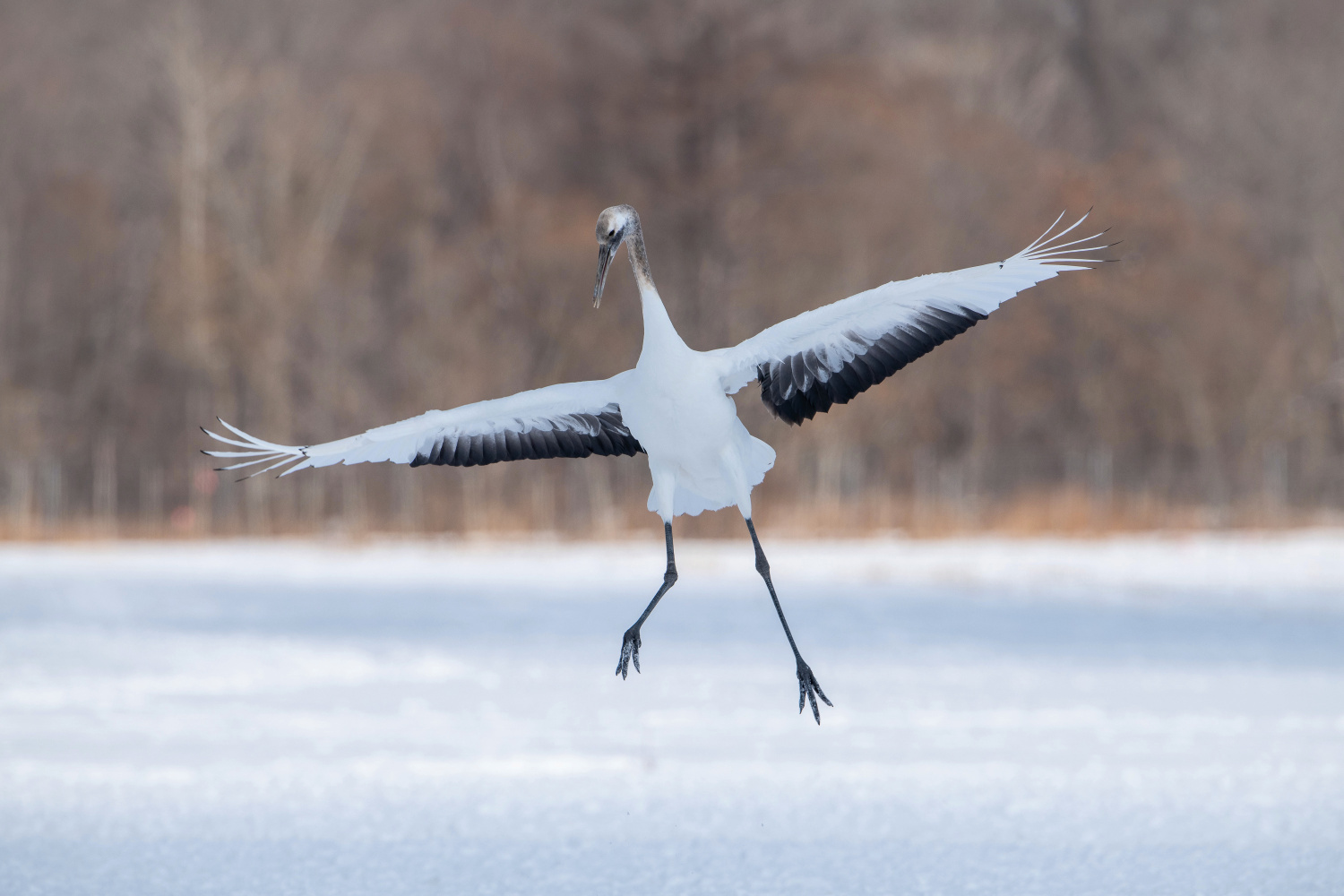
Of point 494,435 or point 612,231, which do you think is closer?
point 612,231

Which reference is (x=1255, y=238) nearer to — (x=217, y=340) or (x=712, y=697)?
(x=217, y=340)

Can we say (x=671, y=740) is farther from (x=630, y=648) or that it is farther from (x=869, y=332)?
(x=869, y=332)

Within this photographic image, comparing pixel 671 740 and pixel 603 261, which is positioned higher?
pixel 603 261

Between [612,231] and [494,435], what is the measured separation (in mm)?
1339

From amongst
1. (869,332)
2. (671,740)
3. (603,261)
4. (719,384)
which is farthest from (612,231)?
(671,740)

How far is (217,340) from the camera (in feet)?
86.4

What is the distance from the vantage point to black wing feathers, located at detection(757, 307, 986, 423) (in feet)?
17.6

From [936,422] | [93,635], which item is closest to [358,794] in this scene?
[93,635]

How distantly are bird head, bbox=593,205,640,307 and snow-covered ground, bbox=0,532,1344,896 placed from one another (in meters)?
2.39

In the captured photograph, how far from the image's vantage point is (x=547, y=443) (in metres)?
6.22

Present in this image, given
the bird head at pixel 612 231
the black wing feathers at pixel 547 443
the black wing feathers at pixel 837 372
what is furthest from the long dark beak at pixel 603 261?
the black wing feathers at pixel 547 443

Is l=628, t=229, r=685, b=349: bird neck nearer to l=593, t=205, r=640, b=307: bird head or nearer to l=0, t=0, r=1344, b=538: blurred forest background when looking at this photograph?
l=593, t=205, r=640, b=307: bird head

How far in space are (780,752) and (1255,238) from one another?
25.1m

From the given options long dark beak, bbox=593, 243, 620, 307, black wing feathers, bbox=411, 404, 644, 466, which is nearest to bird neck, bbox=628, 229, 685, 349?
long dark beak, bbox=593, 243, 620, 307
